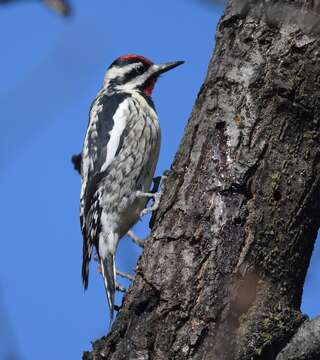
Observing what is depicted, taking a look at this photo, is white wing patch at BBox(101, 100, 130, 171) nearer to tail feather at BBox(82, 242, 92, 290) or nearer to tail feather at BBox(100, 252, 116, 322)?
tail feather at BBox(82, 242, 92, 290)

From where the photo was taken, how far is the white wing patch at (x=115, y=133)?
5238 millimetres

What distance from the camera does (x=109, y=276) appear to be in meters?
4.77

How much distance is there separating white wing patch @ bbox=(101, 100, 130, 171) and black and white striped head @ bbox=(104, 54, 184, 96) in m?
0.67

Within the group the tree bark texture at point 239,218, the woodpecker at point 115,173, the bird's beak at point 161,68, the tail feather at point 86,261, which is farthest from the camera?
the bird's beak at point 161,68

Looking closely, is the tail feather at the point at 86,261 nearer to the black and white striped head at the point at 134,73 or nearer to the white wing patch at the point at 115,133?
the white wing patch at the point at 115,133

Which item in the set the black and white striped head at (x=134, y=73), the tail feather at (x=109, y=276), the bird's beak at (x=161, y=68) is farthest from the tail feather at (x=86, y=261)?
the bird's beak at (x=161, y=68)

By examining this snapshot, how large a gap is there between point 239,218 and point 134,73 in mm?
3358

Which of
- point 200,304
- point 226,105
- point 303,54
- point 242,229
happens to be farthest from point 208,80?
point 200,304

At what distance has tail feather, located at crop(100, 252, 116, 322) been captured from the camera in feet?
15.2

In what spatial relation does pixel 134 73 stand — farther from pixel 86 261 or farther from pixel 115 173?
pixel 86 261

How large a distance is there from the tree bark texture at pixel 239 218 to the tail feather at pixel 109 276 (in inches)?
54.2

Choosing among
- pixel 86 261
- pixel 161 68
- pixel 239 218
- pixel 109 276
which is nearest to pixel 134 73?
pixel 161 68

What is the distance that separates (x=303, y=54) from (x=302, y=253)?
0.90 metres

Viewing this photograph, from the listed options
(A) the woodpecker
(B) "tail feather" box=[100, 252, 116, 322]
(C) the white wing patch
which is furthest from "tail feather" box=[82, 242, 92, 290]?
(C) the white wing patch
